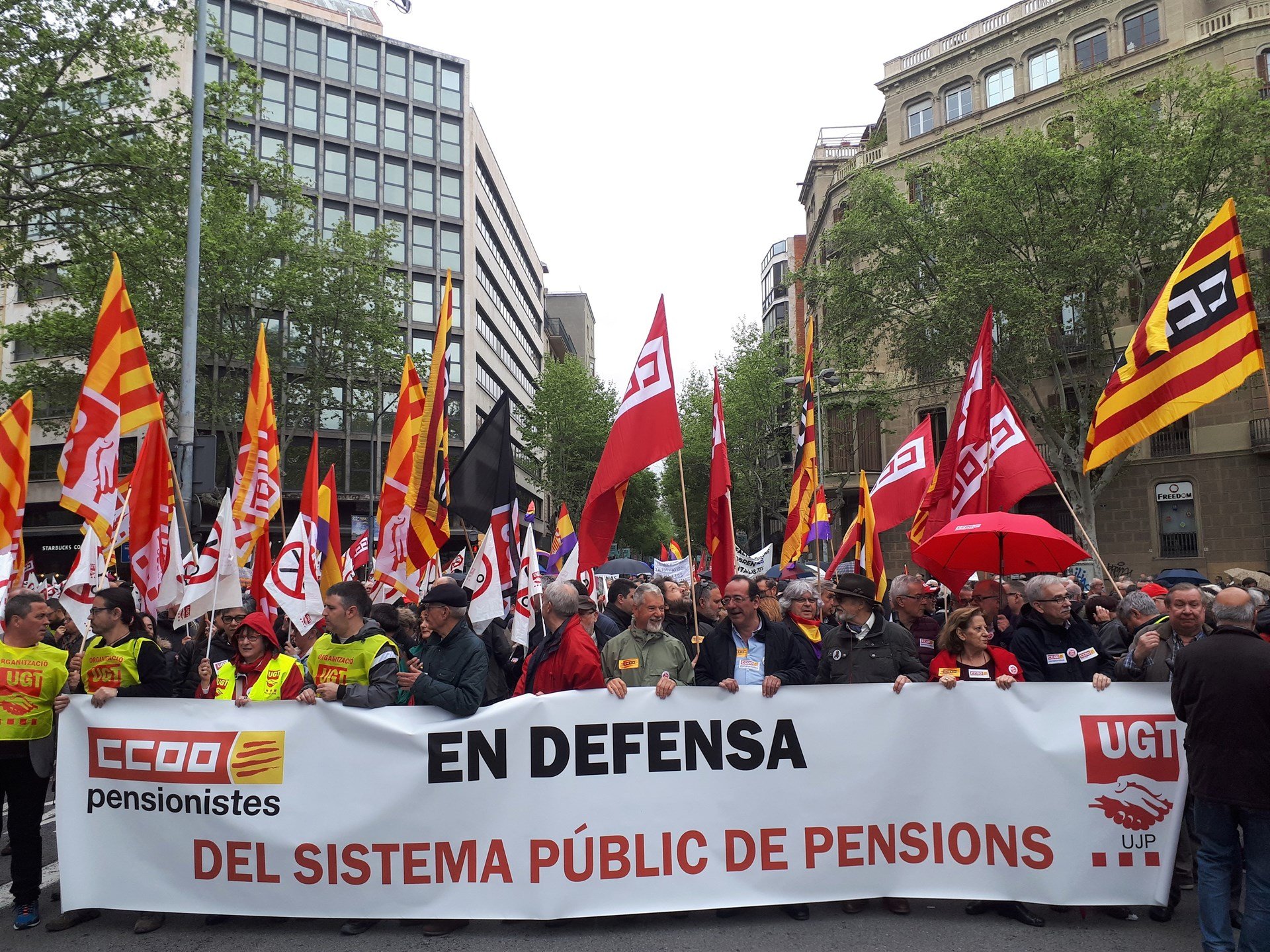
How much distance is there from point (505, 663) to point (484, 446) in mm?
1844

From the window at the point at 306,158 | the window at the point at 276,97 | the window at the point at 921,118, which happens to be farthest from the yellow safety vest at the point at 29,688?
the window at the point at 276,97

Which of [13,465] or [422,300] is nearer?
[13,465]

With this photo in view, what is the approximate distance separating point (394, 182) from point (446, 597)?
45.4 meters

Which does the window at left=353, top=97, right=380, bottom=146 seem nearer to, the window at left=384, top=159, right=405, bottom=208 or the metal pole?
the window at left=384, top=159, right=405, bottom=208

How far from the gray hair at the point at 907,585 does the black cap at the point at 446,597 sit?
3.83 m

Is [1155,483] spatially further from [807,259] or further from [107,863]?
[107,863]

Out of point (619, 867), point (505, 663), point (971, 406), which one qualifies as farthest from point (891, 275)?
point (619, 867)

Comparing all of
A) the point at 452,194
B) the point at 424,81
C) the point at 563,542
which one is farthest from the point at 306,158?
the point at 563,542

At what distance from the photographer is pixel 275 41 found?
142 ft

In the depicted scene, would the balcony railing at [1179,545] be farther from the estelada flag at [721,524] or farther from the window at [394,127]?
the window at [394,127]

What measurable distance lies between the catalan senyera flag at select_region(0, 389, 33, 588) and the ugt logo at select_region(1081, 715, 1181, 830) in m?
7.55

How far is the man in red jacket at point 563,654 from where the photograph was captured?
16.9 feet

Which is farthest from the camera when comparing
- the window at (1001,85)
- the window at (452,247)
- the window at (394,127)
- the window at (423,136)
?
the window at (452,247)

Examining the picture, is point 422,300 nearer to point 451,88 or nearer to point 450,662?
point 451,88
